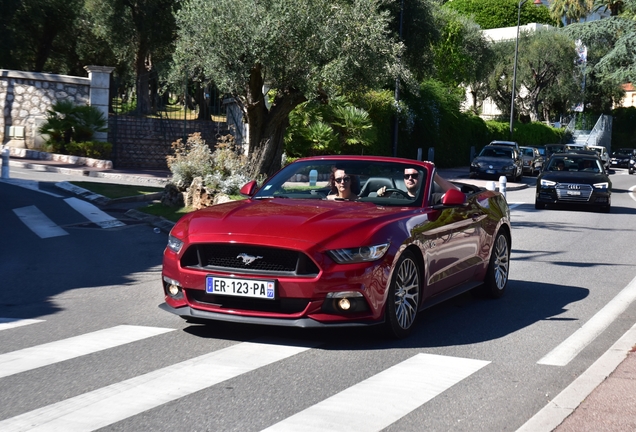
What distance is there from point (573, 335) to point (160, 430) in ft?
13.9

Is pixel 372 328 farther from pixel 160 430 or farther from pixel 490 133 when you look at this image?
pixel 490 133

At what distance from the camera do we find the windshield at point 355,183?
8.07 meters

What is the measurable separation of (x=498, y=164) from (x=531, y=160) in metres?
7.57

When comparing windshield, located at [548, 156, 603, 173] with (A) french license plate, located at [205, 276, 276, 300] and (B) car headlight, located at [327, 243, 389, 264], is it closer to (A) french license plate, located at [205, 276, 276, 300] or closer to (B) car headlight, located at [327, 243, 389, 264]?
(B) car headlight, located at [327, 243, 389, 264]

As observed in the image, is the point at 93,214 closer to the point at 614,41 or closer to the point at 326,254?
the point at 326,254

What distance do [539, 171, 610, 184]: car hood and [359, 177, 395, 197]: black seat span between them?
15.7m

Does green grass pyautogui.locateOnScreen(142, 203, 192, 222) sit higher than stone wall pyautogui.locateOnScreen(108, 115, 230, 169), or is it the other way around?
stone wall pyautogui.locateOnScreen(108, 115, 230, 169)

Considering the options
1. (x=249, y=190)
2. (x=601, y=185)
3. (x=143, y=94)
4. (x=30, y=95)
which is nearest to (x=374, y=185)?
(x=249, y=190)

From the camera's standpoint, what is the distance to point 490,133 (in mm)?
55781

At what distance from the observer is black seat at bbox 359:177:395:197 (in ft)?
26.8

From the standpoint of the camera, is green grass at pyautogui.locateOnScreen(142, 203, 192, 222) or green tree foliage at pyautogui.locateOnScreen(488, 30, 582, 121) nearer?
green grass at pyautogui.locateOnScreen(142, 203, 192, 222)

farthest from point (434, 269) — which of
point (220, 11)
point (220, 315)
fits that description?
point (220, 11)

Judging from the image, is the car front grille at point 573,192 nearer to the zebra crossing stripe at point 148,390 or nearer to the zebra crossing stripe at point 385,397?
the zebra crossing stripe at point 385,397

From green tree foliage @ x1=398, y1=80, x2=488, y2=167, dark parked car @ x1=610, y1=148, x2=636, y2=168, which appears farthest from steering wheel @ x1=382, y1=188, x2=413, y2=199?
dark parked car @ x1=610, y1=148, x2=636, y2=168
